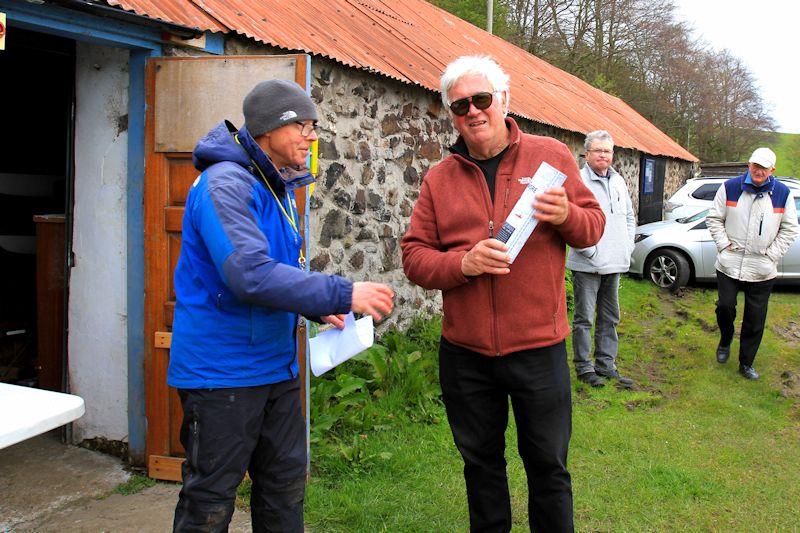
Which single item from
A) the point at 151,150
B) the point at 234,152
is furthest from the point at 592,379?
the point at 234,152

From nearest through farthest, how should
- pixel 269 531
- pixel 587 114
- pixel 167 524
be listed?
1. pixel 269 531
2. pixel 167 524
3. pixel 587 114

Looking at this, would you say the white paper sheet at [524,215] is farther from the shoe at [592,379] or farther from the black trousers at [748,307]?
the black trousers at [748,307]

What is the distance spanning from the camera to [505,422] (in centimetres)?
284

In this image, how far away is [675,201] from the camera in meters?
14.2

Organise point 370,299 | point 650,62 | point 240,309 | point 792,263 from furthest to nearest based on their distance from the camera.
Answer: point 650,62
point 792,263
point 240,309
point 370,299

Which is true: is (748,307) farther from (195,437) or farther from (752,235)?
(195,437)

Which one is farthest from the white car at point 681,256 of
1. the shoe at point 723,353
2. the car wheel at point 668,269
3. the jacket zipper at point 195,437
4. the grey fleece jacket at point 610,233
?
the jacket zipper at point 195,437

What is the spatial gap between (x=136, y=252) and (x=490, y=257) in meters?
2.33

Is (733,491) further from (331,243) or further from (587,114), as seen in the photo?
(587,114)

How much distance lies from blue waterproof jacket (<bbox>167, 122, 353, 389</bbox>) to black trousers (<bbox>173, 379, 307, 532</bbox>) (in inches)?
2.7

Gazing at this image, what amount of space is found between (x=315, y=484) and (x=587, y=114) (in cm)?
1063

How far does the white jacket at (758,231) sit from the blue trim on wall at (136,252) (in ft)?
15.5

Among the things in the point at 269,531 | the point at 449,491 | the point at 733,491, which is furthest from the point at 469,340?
the point at 733,491

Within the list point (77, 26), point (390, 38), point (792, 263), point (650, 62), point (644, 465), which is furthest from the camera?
point (650, 62)
